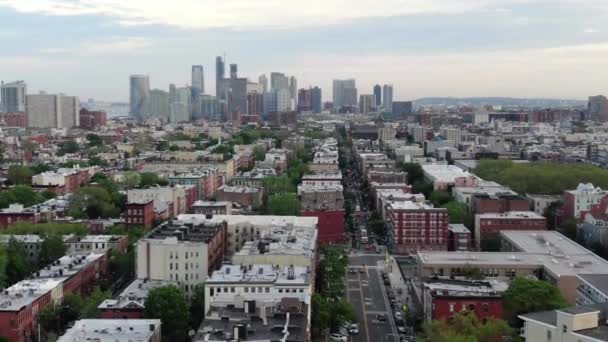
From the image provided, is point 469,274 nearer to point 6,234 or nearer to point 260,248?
point 260,248

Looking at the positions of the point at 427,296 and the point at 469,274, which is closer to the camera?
the point at 427,296

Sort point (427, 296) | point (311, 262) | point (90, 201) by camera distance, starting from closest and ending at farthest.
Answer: point (427, 296)
point (311, 262)
point (90, 201)

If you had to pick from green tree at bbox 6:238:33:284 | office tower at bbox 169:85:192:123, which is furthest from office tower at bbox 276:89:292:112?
green tree at bbox 6:238:33:284

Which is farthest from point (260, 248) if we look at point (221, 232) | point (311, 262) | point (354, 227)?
point (354, 227)

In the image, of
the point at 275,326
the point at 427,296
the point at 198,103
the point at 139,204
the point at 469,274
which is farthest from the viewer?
the point at 198,103

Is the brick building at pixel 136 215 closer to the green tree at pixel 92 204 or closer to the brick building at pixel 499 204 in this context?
the green tree at pixel 92 204

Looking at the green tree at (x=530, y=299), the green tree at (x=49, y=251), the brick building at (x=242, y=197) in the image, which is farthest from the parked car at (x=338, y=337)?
the brick building at (x=242, y=197)
